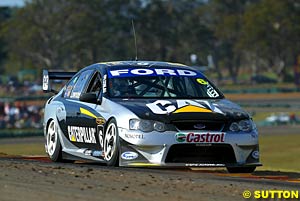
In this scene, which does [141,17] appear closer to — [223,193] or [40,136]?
[40,136]

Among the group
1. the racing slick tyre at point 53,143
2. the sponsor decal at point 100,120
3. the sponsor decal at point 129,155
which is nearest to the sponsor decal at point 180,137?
the sponsor decal at point 129,155

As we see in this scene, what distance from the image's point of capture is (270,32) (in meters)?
95.5

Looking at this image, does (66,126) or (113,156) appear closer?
(113,156)

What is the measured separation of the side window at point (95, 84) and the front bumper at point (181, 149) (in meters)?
1.44

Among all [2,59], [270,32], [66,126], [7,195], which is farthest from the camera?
[2,59]

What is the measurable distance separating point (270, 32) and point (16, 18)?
25836 mm

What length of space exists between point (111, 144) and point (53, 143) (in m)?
1.88

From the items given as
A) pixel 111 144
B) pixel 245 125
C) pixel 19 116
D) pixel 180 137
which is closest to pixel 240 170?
pixel 245 125

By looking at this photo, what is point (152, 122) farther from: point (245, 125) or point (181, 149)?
point (245, 125)

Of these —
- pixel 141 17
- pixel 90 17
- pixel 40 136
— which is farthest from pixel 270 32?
pixel 40 136

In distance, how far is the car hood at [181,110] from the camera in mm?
10039

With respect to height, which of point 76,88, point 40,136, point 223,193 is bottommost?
point 40,136

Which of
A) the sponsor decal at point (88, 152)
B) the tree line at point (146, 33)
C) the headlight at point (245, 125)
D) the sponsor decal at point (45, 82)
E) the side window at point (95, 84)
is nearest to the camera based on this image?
the headlight at point (245, 125)

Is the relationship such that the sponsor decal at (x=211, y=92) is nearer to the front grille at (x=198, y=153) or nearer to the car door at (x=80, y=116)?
the front grille at (x=198, y=153)
